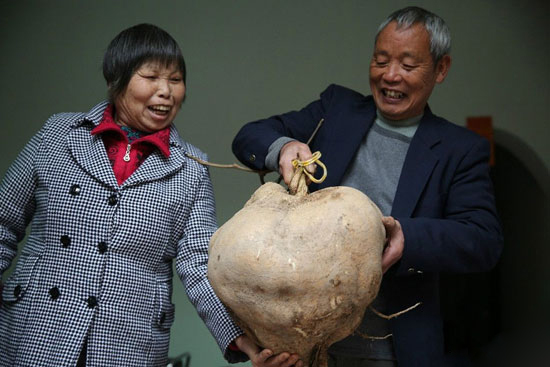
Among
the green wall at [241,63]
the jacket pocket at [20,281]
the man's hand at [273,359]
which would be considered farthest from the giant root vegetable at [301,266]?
the green wall at [241,63]

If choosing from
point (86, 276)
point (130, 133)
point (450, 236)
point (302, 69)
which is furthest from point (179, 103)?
point (302, 69)

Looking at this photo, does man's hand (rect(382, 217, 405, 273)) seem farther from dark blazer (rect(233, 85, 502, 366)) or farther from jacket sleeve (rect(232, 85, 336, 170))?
jacket sleeve (rect(232, 85, 336, 170))

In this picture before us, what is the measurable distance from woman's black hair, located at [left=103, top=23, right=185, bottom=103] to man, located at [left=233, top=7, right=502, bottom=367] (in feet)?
0.92

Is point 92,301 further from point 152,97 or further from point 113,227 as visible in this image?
point 152,97

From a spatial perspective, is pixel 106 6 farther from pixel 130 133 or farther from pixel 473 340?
pixel 473 340

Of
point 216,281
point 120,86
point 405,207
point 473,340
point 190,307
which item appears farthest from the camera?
point 473,340

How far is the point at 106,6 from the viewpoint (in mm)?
3469

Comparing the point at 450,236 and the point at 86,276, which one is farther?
the point at 86,276

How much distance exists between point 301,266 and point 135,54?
0.81 m

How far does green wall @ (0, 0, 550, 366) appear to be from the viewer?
3459 mm

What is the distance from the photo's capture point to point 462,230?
1621 millimetres

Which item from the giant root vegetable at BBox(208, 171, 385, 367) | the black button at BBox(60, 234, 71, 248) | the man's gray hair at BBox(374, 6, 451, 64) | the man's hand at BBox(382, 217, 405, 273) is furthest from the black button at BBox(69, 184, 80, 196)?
the man's gray hair at BBox(374, 6, 451, 64)

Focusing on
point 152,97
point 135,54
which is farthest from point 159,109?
point 135,54

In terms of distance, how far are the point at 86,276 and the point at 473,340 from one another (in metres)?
3.00
